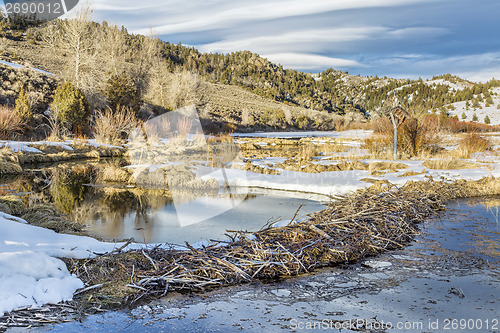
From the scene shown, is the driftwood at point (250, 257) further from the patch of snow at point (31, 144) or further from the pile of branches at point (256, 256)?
the patch of snow at point (31, 144)

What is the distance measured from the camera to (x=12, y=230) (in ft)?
15.8

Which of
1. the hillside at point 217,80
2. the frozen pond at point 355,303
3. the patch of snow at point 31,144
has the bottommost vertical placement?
the frozen pond at point 355,303

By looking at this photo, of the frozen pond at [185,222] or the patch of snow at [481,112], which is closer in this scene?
the frozen pond at [185,222]

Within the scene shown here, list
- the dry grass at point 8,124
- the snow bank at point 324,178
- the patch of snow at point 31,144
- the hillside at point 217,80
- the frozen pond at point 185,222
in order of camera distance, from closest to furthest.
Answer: the frozen pond at point 185,222
the snow bank at point 324,178
the patch of snow at point 31,144
the dry grass at point 8,124
the hillside at point 217,80

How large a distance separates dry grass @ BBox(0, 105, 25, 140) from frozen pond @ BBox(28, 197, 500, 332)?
18.7 m

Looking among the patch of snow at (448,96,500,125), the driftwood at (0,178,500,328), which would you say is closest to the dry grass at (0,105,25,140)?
the driftwood at (0,178,500,328)

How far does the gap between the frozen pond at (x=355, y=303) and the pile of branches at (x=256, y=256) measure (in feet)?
0.69

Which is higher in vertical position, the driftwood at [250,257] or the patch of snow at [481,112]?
the patch of snow at [481,112]

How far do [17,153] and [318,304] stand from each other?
1572 cm

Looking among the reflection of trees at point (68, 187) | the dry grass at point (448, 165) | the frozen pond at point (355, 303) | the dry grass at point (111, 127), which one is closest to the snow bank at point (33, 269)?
the frozen pond at point (355, 303)

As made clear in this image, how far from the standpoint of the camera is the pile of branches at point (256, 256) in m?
4.20

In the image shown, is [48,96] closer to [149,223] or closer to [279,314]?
[149,223]

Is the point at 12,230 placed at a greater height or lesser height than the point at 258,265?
greater

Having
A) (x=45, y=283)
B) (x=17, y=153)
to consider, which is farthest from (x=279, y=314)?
(x=17, y=153)
